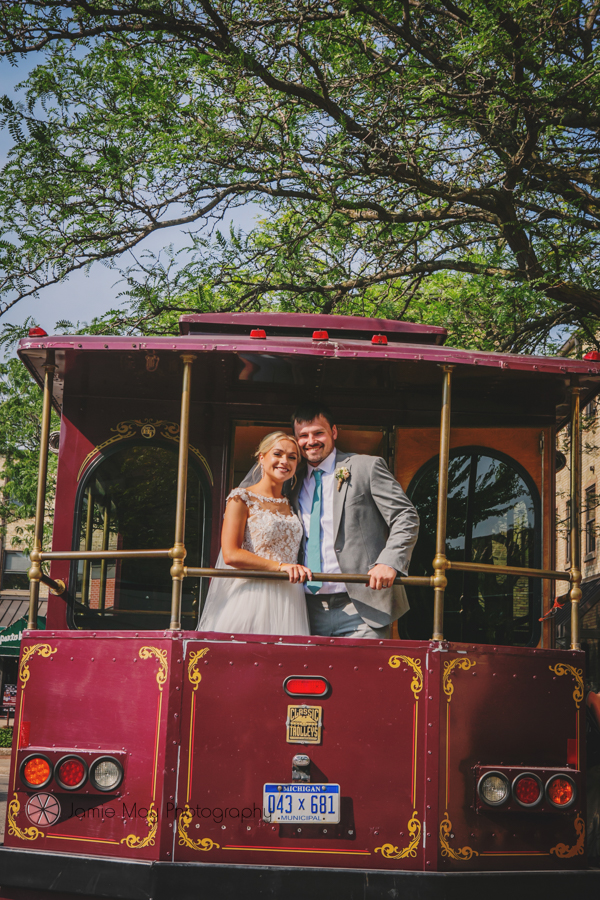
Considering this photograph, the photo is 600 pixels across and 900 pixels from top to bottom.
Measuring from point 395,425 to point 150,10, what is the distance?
16.3ft

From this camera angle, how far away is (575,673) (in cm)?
502

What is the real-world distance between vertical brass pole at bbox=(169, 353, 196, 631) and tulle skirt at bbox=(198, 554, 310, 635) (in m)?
0.43

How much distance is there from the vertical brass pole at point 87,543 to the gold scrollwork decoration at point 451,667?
2.69 metres

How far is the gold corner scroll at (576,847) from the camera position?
473 cm

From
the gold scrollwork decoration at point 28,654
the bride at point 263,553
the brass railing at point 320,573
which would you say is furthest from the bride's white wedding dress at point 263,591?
the gold scrollwork decoration at point 28,654

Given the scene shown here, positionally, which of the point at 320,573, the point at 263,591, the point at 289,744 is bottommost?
the point at 289,744

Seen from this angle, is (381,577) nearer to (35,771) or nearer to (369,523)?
(369,523)

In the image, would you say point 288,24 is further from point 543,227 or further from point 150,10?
point 543,227

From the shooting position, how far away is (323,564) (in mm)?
5355

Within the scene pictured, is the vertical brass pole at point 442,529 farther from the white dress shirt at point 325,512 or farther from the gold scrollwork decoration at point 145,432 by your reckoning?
the gold scrollwork decoration at point 145,432

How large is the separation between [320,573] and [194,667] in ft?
2.90

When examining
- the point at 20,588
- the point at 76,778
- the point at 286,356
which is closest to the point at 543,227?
the point at 286,356

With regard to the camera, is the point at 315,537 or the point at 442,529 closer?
the point at 442,529

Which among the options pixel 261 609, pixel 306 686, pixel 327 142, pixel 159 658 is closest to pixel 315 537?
pixel 261 609
